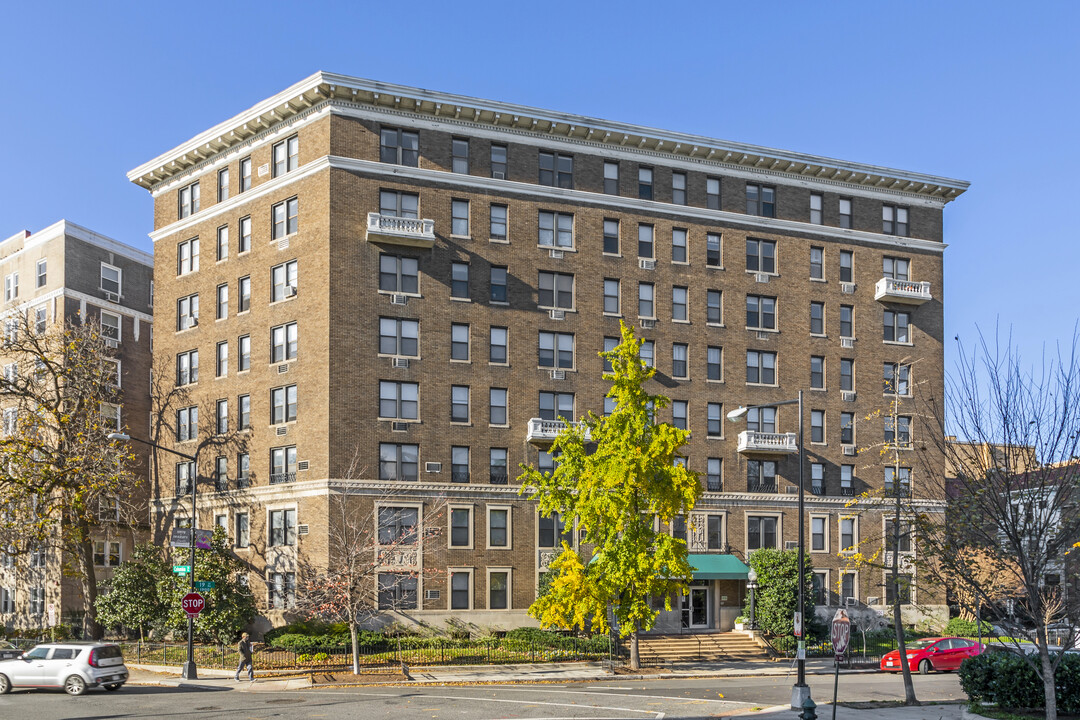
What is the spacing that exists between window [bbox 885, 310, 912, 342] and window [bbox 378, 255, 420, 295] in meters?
27.5

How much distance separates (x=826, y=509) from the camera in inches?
2318

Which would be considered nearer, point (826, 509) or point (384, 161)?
point (384, 161)

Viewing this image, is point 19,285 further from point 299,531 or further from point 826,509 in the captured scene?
point 826,509

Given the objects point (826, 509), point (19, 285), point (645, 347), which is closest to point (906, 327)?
point (826, 509)

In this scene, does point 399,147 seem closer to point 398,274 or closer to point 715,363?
point 398,274

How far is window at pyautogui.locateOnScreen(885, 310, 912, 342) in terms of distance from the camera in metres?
61.8

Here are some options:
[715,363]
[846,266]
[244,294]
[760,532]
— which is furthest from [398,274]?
[846,266]

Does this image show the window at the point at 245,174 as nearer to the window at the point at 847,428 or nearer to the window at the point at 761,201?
the window at the point at 761,201

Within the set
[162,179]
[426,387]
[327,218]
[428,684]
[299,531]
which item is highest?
[162,179]

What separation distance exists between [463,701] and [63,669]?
12.6 metres

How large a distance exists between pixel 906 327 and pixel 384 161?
102 ft

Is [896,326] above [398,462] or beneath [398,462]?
above

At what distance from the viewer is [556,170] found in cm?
5531

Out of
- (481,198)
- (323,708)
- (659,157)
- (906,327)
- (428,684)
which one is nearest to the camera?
(323,708)
